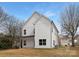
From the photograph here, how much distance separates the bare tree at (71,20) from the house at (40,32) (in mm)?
227

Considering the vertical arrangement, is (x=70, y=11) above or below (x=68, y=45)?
above

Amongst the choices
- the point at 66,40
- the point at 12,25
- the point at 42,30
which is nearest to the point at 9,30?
the point at 12,25

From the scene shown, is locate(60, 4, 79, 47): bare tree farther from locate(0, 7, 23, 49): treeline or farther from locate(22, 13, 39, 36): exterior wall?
locate(0, 7, 23, 49): treeline

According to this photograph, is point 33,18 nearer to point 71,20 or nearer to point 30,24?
point 30,24

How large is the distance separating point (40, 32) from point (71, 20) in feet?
2.20

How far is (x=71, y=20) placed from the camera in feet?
27.0

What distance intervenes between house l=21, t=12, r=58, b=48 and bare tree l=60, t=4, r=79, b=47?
23 centimetres

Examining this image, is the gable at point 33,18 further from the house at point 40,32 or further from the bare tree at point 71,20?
the bare tree at point 71,20

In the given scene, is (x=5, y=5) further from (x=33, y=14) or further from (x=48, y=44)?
(x=48, y=44)

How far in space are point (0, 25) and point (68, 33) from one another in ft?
4.53

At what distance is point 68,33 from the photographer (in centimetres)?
825

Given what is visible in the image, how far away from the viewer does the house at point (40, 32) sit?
8289mm

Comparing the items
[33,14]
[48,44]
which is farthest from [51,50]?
[33,14]

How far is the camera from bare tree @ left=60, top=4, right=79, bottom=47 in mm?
8219
